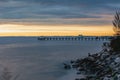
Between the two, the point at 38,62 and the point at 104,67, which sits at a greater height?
the point at 104,67

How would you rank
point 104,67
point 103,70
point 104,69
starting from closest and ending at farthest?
point 103,70 < point 104,69 < point 104,67

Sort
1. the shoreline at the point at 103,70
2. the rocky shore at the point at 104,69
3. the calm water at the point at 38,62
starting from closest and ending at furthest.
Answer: the rocky shore at the point at 104,69
the shoreline at the point at 103,70
the calm water at the point at 38,62

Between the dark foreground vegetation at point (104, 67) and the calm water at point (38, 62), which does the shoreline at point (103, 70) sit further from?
the calm water at point (38, 62)

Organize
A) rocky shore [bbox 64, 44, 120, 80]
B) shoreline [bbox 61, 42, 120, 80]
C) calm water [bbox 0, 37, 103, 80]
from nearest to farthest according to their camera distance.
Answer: rocky shore [bbox 64, 44, 120, 80] → shoreline [bbox 61, 42, 120, 80] → calm water [bbox 0, 37, 103, 80]

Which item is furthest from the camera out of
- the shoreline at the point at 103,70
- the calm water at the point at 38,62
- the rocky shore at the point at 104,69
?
the calm water at the point at 38,62

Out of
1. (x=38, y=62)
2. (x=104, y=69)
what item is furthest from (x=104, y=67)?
(x=38, y=62)

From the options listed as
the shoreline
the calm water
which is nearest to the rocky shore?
the shoreline

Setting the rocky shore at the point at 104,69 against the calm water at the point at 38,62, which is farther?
the calm water at the point at 38,62

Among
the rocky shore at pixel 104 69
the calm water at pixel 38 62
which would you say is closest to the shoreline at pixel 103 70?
the rocky shore at pixel 104 69

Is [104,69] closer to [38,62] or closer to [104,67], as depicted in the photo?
[104,67]

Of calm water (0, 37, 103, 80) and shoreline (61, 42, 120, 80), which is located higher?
shoreline (61, 42, 120, 80)

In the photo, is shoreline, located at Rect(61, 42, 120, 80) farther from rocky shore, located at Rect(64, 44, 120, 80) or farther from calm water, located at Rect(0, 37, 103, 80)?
calm water, located at Rect(0, 37, 103, 80)

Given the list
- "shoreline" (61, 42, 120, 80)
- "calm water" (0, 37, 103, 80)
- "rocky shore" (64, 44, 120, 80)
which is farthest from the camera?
"calm water" (0, 37, 103, 80)

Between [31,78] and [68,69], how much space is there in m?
8.37
